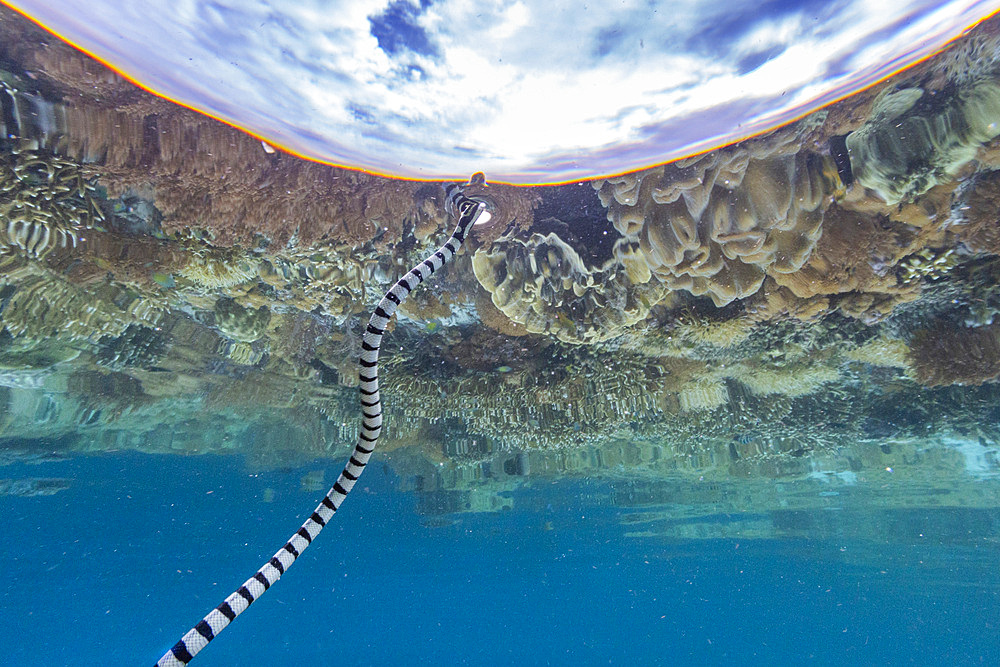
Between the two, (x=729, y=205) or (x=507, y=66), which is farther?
(x=729, y=205)

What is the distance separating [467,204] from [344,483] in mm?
2697

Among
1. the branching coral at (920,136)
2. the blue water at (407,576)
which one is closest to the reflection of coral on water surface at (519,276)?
the branching coral at (920,136)

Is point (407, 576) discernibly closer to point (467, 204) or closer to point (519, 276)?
point (519, 276)

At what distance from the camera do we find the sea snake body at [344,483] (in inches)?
125

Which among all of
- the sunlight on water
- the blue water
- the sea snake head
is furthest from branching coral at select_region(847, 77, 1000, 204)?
the blue water

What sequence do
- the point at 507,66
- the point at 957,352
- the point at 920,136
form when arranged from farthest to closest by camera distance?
the point at 957,352, the point at 920,136, the point at 507,66

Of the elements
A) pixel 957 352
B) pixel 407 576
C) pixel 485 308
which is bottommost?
pixel 407 576

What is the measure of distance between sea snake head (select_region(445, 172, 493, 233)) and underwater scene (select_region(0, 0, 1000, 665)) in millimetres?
46

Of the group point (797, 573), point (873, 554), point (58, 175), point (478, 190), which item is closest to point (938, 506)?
point (873, 554)

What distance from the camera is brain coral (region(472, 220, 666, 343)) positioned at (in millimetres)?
5629

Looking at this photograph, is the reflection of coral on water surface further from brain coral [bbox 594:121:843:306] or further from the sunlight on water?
the sunlight on water

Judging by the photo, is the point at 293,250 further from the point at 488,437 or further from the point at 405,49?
the point at 488,437

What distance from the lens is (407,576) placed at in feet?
108

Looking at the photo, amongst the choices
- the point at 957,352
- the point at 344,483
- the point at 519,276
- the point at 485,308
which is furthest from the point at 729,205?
the point at 957,352
